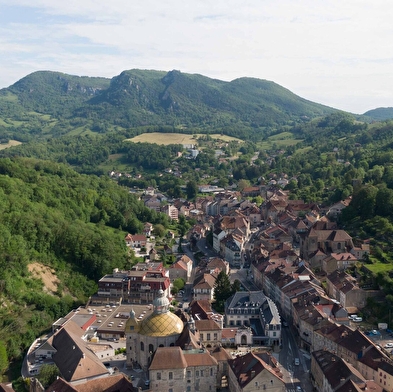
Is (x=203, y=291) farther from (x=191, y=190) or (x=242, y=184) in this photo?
(x=242, y=184)

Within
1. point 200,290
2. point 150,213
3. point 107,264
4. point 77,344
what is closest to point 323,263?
point 200,290

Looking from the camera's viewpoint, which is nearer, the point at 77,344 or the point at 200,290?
the point at 77,344

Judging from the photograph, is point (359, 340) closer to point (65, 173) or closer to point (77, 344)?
point (77, 344)

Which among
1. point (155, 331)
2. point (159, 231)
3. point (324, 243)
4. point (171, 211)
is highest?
point (324, 243)

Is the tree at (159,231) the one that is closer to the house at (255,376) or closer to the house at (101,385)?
the house at (101,385)

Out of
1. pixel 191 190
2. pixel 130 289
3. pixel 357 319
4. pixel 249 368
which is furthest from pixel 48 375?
pixel 191 190

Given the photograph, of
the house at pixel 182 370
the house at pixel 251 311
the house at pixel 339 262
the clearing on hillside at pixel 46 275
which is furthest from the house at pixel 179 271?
the house at pixel 182 370
